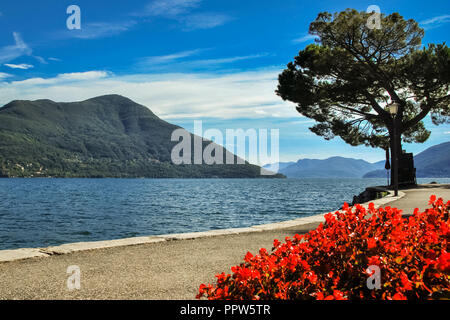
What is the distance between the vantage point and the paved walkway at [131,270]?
4.20 metres

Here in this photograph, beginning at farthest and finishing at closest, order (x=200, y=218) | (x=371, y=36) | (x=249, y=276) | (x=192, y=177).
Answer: (x=192, y=177), (x=371, y=36), (x=200, y=218), (x=249, y=276)

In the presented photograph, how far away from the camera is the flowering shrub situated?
2.46 m

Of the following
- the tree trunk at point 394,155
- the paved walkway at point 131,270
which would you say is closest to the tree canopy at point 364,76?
the tree trunk at point 394,155

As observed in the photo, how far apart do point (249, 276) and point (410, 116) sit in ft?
107

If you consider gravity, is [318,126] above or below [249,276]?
above

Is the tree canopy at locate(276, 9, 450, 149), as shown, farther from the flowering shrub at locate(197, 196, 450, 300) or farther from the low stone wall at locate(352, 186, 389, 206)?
the flowering shrub at locate(197, 196, 450, 300)

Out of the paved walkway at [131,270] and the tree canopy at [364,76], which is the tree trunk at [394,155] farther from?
the paved walkway at [131,270]

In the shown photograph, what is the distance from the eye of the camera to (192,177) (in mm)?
186000

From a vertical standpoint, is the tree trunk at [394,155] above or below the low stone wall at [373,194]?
above

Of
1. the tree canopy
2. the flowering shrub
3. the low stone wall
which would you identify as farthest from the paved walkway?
the tree canopy

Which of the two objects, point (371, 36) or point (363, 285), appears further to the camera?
point (371, 36)

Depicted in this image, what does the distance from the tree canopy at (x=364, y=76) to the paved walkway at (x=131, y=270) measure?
71.7ft
